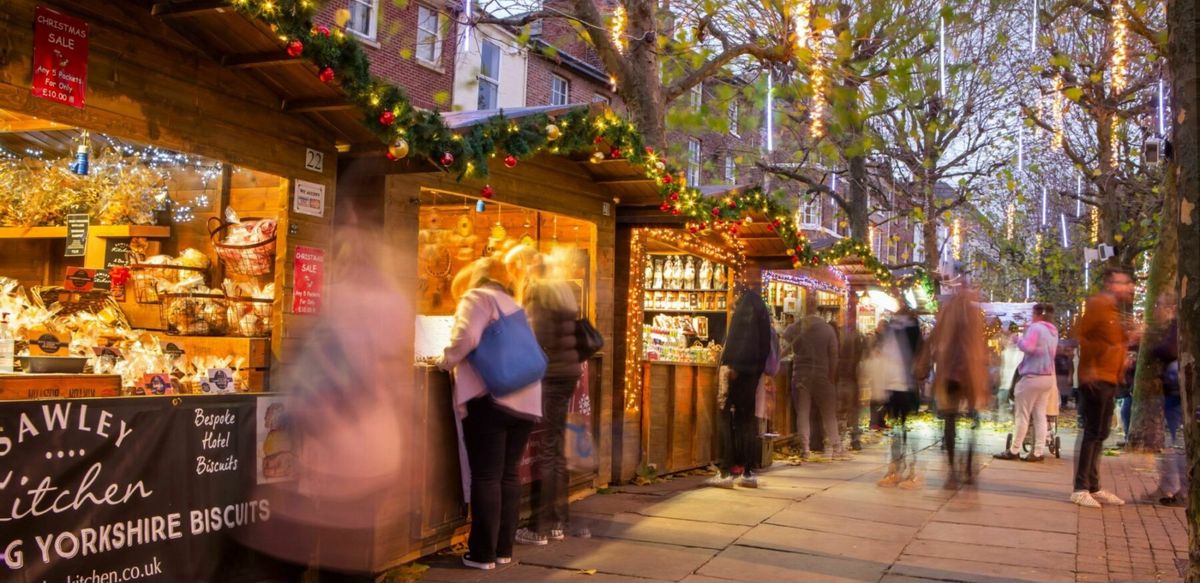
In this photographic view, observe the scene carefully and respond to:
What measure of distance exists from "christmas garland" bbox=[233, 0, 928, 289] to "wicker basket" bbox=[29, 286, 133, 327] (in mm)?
2130

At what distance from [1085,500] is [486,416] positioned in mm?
6056

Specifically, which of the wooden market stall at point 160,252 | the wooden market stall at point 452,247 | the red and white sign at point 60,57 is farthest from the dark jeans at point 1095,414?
the red and white sign at point 60,57

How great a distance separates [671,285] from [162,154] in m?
9.21

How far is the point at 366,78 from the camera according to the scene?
5.00 metres

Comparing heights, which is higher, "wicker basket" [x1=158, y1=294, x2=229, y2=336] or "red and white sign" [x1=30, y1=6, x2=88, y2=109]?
"red and white sign" [x1=30, y1=6, x2=88, y2=109]

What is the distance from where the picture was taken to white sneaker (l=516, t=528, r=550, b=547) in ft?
21.7

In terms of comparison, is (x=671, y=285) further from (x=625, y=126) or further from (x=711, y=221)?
(x=625, y=126)

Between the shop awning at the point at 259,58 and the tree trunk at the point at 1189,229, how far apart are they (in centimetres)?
408

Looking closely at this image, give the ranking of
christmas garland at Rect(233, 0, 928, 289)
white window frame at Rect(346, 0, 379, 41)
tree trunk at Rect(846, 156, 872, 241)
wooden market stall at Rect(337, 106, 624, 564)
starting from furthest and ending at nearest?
tree trunk at Rect(846, 156, 872, 241), white window frame at Rect(346, 0, 379, 41), wooden market stall at Rect(337, 106, 624, 564), christmas garland at Rect(233, 0, 928, 289)

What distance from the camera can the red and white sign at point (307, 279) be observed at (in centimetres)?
550

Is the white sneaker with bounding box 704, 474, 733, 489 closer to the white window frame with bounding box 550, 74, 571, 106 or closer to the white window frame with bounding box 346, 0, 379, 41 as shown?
the white window frame with bounding box 346, 0, 379, 41

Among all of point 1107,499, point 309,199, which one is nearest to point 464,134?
point 309,199

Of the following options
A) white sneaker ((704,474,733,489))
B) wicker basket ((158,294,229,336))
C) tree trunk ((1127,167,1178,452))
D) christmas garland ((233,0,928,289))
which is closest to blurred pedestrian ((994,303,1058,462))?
tree trunk ((1127,167,1178,452))

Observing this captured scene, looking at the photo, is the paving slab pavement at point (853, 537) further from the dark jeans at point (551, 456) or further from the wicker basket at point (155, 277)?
the wicker basket at point (155, 277)
